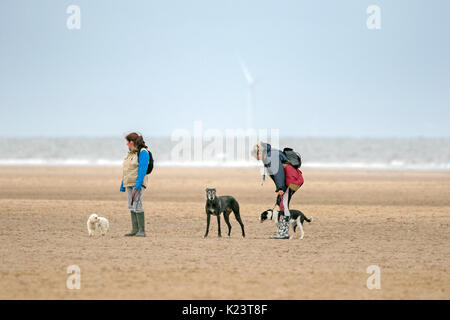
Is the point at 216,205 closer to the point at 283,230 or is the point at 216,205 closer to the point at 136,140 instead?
the point at 283,230

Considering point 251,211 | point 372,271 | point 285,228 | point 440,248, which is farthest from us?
point 251,211

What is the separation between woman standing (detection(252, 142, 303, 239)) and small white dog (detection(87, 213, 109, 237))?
3.74 meters

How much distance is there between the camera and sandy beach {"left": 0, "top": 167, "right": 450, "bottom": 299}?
10.3m

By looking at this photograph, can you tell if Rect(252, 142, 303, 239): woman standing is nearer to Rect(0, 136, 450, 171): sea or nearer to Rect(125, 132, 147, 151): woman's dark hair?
Rect(125, 132, 147, 151): woman's dark hair

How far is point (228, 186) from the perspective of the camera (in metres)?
34.2

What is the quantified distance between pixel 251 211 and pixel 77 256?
959 cm

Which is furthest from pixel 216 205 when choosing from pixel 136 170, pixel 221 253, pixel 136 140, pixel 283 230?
pixel 136 140

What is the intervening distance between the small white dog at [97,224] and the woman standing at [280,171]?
374 centimetres

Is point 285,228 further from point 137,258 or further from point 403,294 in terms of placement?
point 403,294

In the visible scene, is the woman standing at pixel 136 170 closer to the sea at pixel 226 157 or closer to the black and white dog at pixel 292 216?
the black and white dog at pixel 292 216

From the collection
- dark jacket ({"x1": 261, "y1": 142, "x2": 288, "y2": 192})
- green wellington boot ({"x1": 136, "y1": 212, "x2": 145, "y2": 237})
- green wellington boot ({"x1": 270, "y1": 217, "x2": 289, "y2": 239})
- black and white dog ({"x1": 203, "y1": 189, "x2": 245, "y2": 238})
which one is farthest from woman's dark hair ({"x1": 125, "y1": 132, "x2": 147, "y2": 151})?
green wellington boot ({"x1": 270, "y1": 217, "x2": 289, "y2": 239})

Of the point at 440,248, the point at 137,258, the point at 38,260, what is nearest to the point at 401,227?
the point at 440,248

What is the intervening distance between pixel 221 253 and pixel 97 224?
3.60 meters

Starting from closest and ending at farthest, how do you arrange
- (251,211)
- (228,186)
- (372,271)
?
1. (372,271)
2. (251,211)
3. (228,186)
